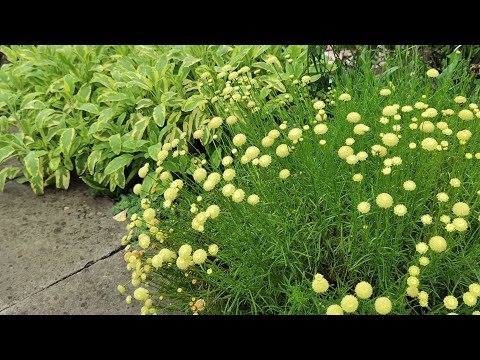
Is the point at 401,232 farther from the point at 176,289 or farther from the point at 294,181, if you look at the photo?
the point at 176,289

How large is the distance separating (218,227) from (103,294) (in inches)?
36.7

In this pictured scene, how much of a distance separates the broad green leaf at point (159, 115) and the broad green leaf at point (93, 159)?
48 centimetres

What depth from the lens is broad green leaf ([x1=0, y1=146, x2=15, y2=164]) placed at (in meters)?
3.27

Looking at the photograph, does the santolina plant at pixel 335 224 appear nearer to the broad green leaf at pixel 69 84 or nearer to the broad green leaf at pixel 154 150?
the broad green leaf at pixel 154 150

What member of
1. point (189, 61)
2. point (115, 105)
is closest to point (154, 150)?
point (115, 105)

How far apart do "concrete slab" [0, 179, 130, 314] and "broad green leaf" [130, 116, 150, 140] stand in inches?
21.4

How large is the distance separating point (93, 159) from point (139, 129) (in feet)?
1.30

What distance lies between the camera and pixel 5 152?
3293mm

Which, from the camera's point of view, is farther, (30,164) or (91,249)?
(30,164)

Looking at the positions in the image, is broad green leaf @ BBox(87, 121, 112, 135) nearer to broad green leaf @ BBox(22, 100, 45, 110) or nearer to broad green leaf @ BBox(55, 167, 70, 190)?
broad green leaf @ BBox(55, 167, 70, 190)

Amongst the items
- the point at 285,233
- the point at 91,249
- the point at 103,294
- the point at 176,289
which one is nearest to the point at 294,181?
the point at 285,233

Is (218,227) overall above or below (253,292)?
above

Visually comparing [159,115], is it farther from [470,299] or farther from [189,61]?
[470,299]

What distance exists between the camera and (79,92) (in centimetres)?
339
